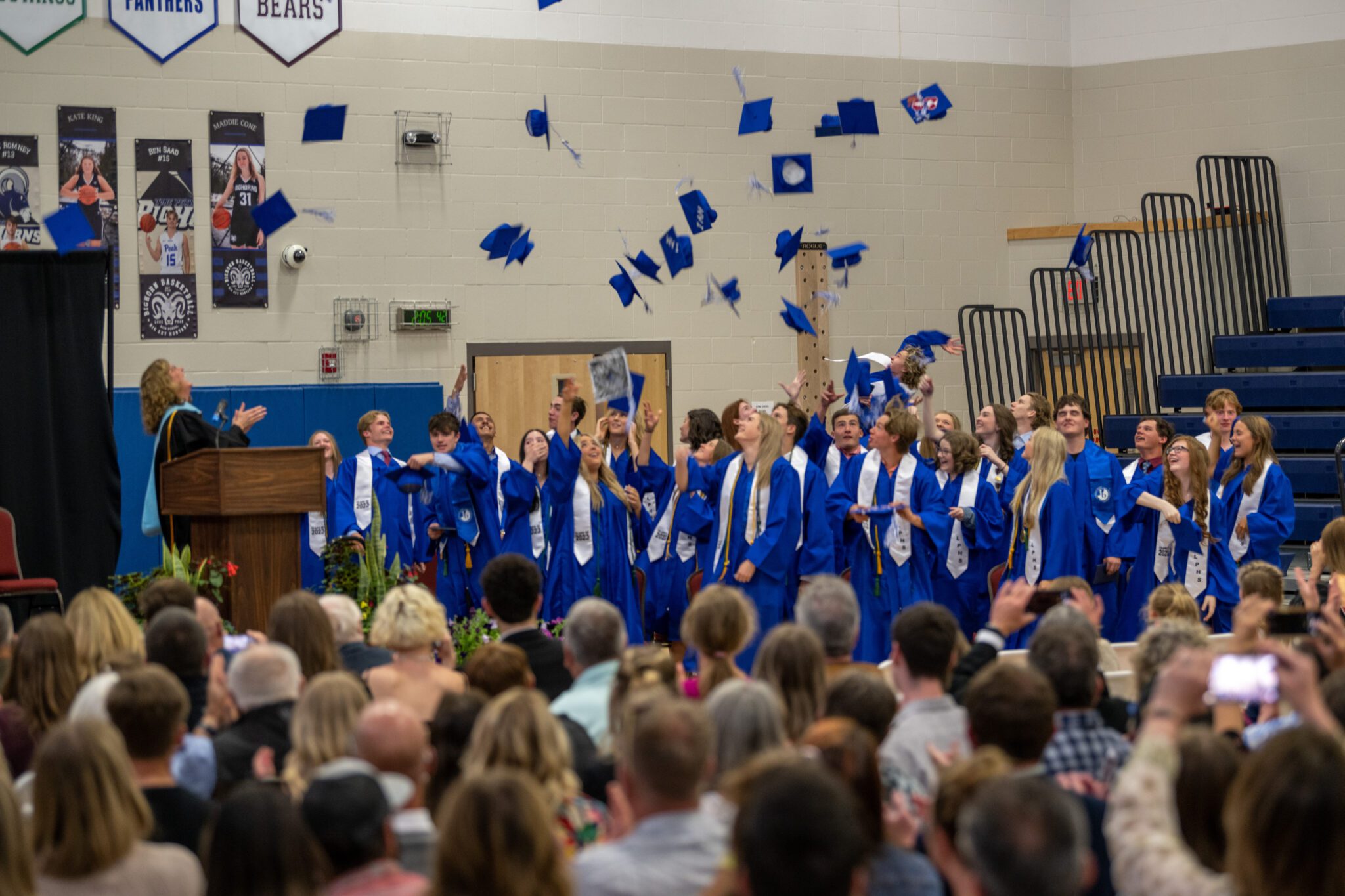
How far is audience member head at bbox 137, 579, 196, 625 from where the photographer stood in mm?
4277

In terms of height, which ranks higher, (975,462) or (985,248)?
(985,248)

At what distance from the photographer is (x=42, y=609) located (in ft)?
20.7

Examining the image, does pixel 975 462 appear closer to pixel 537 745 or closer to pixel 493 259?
pixel 493 259

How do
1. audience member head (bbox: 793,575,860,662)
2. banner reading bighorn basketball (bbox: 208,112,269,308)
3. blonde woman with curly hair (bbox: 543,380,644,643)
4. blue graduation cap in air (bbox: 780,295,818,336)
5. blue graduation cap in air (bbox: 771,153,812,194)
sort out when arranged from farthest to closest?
1. blue graduation cap in air (bbox: 771,153,812,194)
2. blue graduation cap in air (bbox: 780,295,818,336)
3. banner reading bighorn basketball (bbox: 208,112,269,308)
4. blonde woman with curly hair (bbox: 543,380,644,643)
5. audience member head (bbox: 793,575,860,662)

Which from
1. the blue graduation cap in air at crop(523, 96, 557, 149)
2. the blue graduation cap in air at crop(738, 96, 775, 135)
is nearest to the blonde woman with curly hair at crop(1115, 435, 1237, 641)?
the blue graduation cap in air at crop(738, 96, 775, 135)

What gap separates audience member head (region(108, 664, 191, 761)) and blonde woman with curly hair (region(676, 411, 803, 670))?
4.35m

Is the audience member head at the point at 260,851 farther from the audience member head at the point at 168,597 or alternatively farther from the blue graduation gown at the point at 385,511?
the blue graduation gown at the point at 385,511

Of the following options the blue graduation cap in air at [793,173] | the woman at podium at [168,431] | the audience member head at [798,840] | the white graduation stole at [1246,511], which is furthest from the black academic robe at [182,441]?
the blue graduation cap in air at [793,173]

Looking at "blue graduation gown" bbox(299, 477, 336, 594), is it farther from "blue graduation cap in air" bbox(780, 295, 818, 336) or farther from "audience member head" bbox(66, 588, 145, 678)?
"audience member head" bbox(66, 588, 145, 678)

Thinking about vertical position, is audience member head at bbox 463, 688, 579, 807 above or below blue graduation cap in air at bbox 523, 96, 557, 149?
below

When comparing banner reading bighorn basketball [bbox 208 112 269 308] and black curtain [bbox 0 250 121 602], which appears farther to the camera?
banner reading bighorn basketball [bbox 208 112 269 308]

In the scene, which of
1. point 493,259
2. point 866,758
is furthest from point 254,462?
point 493,259

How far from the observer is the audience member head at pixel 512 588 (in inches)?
165

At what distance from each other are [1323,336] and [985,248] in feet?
8.83
